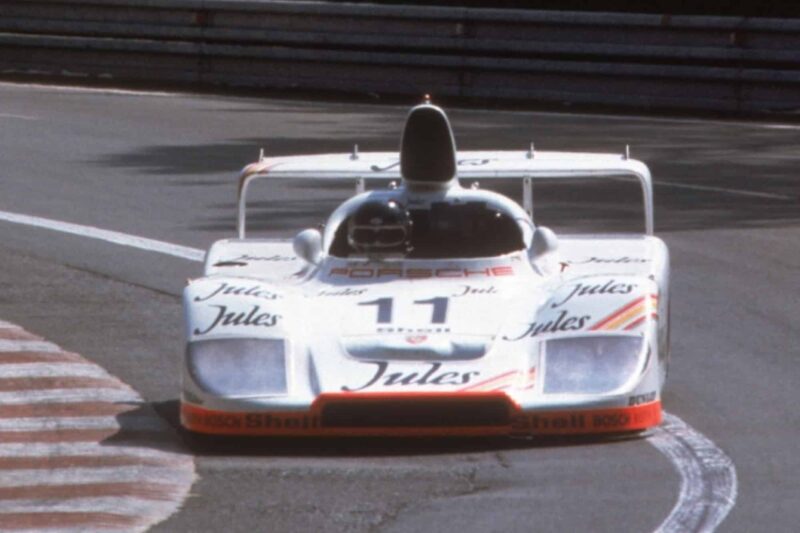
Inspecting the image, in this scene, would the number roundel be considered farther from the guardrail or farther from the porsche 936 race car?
the guardrail

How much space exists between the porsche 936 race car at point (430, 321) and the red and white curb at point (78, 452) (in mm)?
389

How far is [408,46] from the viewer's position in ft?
78.3

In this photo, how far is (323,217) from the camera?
15055 millimetres

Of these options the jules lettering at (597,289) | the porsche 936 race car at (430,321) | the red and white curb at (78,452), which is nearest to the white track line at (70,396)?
the red and white curb at (78,452)

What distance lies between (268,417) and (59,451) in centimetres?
87

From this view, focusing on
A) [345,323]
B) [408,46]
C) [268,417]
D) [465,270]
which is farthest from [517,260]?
[408,46]

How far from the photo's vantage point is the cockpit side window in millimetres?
9562

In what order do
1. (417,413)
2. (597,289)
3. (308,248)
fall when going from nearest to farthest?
(417,413) < (597,289) < (308,248)

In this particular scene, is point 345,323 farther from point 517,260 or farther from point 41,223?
point 41,223

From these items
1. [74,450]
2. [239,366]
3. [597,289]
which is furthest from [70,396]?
[597,289]

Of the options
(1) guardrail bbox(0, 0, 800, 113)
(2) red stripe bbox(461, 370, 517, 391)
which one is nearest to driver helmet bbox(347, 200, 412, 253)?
(2) red stripe bbox(461, 370, 517, 391)

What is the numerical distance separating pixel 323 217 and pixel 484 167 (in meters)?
5.12

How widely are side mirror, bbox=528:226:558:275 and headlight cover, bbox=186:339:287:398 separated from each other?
147cm

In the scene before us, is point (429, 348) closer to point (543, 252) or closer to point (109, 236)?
point (543, 252)
